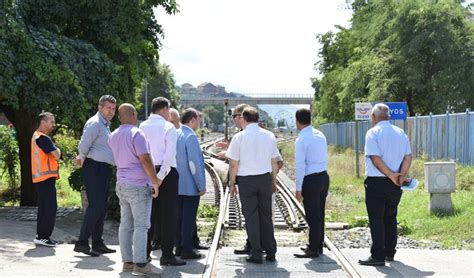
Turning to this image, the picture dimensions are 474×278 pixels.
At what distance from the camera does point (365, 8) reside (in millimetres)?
44156

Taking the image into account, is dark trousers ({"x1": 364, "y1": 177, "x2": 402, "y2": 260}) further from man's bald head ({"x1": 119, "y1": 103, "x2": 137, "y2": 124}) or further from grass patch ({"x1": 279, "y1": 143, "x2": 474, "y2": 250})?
man's bald head ({"x1": 119, "y1": 103, "x2": 137, "y2": 124})

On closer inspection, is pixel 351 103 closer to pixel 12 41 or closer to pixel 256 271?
pixel 12 41

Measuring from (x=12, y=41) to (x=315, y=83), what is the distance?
172ft

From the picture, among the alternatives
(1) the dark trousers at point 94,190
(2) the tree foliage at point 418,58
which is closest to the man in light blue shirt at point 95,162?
(1) the dark trousers at point 94,190

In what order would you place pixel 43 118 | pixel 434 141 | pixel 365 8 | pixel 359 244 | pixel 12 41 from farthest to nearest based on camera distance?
pixel 365 8 < pixel 434 141 < pixel 12 41 < pixel 359 244 < pixel 43 118

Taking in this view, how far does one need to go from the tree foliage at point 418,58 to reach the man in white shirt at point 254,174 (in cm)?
2559

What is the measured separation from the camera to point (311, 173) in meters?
8.75

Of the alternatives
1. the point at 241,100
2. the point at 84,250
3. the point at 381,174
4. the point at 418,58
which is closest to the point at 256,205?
the point at 381,174

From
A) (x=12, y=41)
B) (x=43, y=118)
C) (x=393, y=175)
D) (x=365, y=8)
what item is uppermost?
(x=365, y=8)

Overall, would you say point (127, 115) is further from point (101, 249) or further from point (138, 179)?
point (101, 249)

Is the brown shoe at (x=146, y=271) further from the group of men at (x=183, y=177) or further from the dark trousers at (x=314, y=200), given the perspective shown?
the dark trousers at (x=314, y=200)

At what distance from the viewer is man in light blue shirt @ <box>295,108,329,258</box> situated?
8.71 m

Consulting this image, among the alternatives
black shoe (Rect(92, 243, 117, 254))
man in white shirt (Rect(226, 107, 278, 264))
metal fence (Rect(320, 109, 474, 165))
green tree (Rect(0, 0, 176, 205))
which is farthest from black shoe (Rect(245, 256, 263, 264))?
metal fence (Rect(320, 109, 474, 165))

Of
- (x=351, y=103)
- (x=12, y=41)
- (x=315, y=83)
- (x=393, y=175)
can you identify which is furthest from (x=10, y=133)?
(x=315, y=83)
